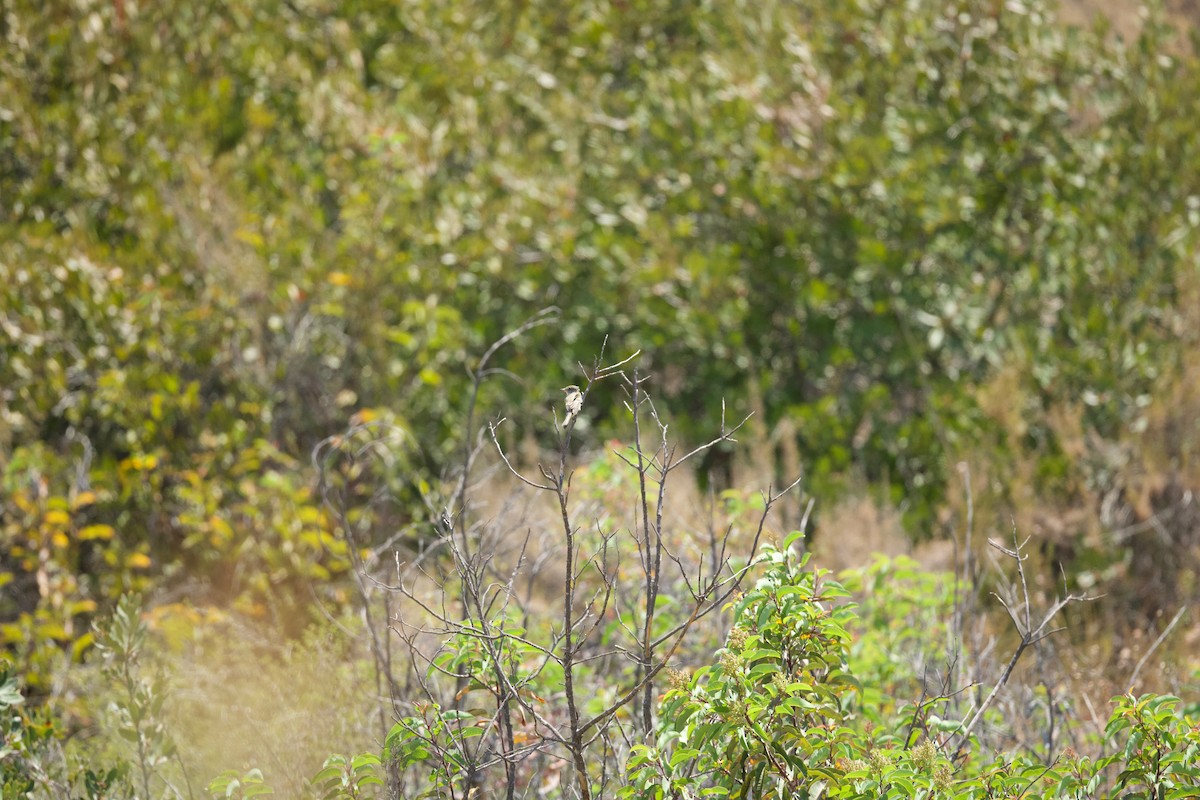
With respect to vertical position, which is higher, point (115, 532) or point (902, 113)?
point (902, 113)

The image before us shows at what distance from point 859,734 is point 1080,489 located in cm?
291

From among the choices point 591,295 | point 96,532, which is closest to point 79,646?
point 96,532

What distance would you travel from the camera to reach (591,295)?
5.10 meters

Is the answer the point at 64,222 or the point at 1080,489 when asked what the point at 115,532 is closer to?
the point at 64,222

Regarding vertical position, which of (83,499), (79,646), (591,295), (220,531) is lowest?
(79,646)

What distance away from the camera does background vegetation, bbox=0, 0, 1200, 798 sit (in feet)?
14.9

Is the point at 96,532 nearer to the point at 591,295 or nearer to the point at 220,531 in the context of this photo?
the point at 220,531

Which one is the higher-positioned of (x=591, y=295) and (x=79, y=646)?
(x=591, y=295)

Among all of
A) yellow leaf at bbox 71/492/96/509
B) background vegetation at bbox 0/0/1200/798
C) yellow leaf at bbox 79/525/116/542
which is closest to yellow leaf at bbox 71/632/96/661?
background vegetation at bbox 0/0/1200/798

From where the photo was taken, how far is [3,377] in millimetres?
4758

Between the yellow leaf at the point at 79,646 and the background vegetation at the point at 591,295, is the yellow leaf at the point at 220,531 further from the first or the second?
the yellow leaf at the point at 79,646

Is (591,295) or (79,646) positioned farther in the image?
(591,295)

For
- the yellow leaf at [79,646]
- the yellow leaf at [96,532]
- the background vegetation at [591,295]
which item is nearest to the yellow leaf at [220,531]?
the background vegetation at [591,295]

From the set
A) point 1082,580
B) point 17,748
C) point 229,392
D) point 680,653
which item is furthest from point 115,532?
point 1082,580
